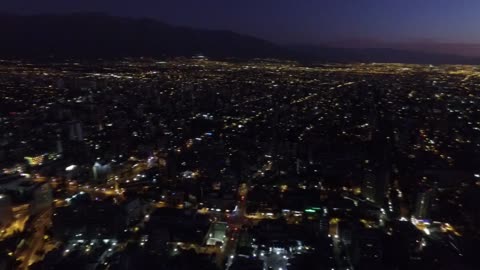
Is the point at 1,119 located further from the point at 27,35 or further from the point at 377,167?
the point at 27,35

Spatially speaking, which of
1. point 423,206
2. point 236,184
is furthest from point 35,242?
point 423,206

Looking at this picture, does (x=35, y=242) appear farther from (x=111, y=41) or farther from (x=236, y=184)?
(x=111, y=41)

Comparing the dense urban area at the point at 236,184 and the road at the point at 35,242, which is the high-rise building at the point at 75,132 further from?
the road at the point at 35,242

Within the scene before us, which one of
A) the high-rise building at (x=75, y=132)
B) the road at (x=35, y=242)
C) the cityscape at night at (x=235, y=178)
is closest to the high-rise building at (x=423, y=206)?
the cityscape at night at (x=235, y=178)

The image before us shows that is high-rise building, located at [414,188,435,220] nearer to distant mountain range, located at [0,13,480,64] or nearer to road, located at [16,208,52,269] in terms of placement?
road, located at [16,208,52,269]

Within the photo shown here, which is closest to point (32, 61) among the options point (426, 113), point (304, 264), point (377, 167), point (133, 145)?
point (133, 145)

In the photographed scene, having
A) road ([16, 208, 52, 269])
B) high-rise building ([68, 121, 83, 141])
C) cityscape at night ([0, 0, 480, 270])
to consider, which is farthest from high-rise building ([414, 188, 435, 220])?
high-rise building ([68, 121, 83, 141])
